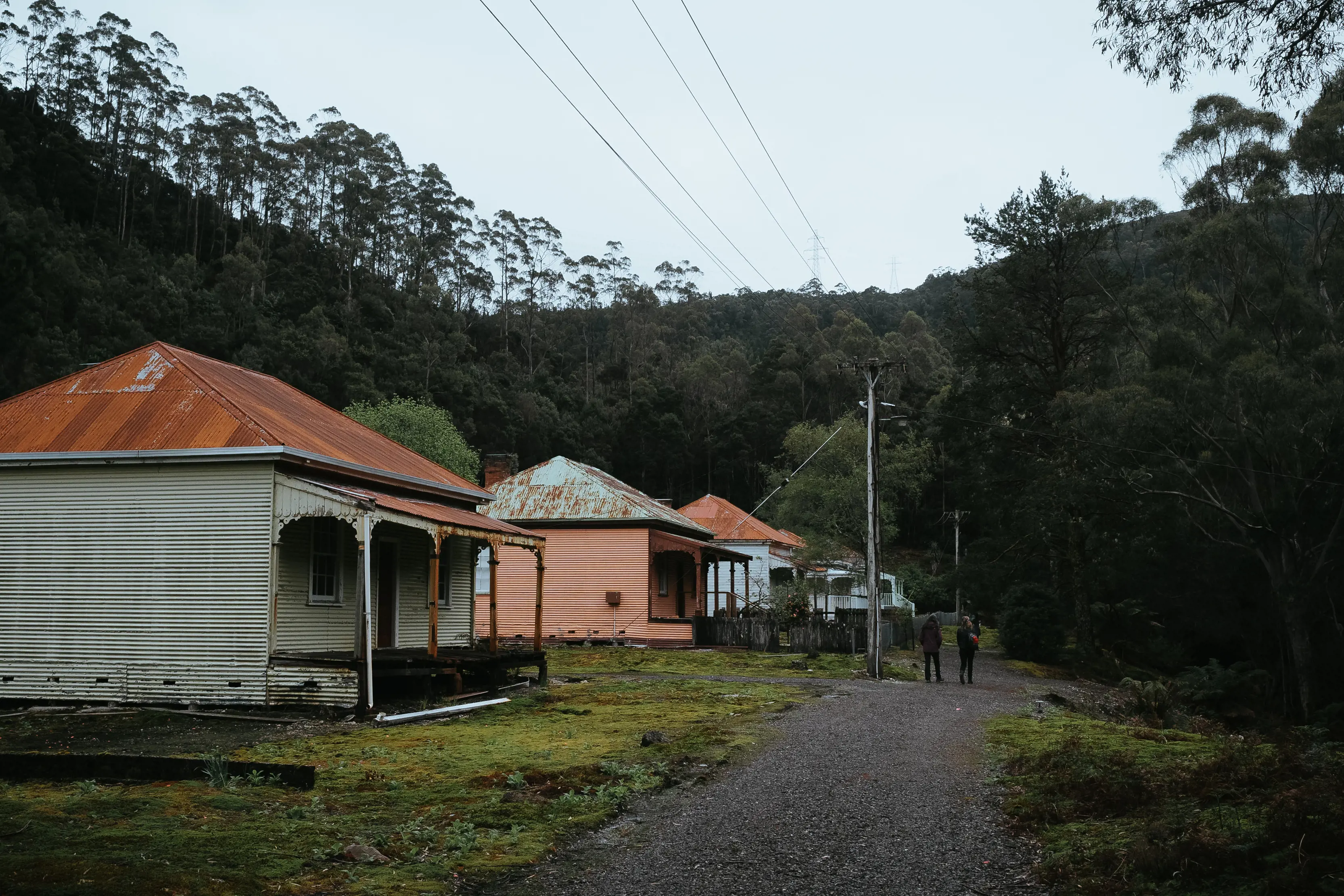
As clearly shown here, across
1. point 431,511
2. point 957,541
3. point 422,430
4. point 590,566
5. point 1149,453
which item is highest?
point 422,430

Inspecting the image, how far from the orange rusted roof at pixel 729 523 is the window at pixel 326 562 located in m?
33.6

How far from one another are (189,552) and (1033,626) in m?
24.6

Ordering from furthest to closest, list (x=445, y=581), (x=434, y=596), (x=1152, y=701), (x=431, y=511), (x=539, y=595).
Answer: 1. (x=539, y=595)
2. (x=445, y=581)
3. (x=1152, y=701)
4. (x=431, y=511)
5. (x=434, y=596)

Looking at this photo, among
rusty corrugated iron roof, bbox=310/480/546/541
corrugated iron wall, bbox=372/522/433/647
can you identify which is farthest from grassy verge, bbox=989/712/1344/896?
corrugated iron wall, bbox=372/522/433/647

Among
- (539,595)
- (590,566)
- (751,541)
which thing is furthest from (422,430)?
(539,595)

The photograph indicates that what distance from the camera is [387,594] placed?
19125 millimetres

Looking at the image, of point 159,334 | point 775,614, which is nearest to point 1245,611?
point 775,614

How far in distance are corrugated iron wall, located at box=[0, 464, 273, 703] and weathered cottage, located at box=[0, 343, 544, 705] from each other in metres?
0.02

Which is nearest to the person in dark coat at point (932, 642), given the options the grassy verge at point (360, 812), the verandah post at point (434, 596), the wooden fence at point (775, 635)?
the wooden fence at point (775, 635)

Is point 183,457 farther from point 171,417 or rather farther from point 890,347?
point 890,347

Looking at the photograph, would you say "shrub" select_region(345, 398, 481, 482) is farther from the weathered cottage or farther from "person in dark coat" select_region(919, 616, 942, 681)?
the weathered cottage

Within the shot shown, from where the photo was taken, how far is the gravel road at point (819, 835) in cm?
652

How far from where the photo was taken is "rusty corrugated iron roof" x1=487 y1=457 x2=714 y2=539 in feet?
105

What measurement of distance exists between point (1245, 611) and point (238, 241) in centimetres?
6153
